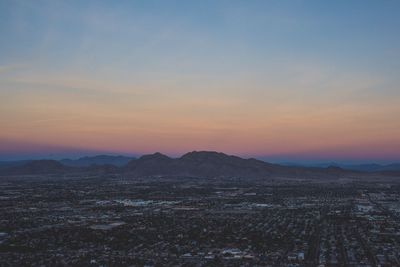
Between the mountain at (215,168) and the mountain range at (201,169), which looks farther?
the mountain range at (201,169)

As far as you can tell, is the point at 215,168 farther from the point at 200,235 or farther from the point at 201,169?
the point at 200,235

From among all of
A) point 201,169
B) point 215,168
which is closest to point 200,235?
point 201,169

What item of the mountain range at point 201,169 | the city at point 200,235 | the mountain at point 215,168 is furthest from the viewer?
the mountain range at point 201,169

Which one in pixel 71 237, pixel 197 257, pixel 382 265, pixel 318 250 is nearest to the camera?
pixel 382 265

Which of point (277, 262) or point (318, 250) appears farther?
point (318, 250)

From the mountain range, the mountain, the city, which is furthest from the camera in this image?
the mountain range

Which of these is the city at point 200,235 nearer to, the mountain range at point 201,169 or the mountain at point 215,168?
the mountain at point 215,168

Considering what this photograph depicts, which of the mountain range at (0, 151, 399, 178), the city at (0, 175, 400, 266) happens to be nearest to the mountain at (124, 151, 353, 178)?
the mountain range at (0, 151, 399, 178)

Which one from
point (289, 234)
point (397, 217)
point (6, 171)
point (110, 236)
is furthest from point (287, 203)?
point (6, 171)

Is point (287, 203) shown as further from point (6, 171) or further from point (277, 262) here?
point (6, 171)

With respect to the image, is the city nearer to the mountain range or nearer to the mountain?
the mountain

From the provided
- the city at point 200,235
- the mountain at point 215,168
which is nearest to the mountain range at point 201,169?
the mountain at point 215,168
